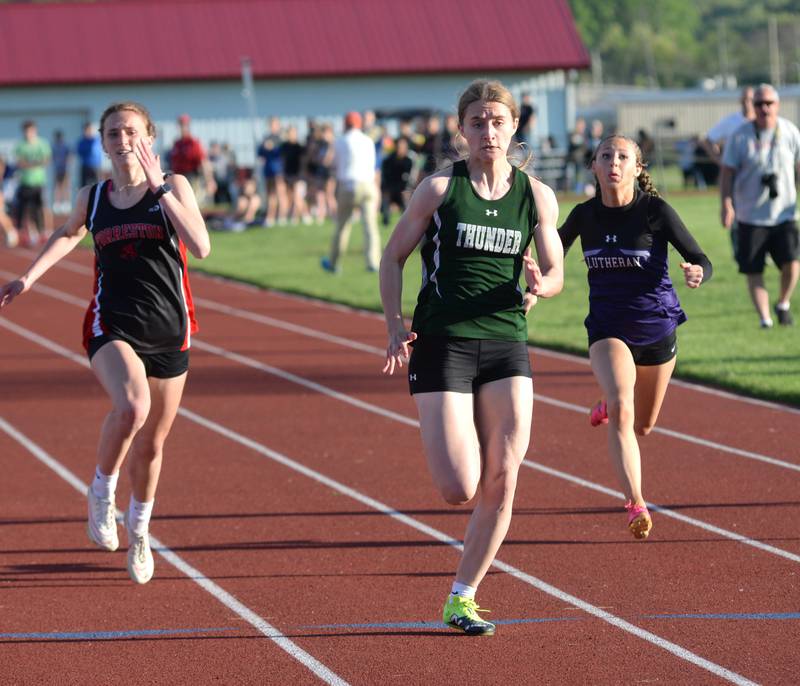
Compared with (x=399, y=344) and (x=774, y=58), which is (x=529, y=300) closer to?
(x=399, y=344)

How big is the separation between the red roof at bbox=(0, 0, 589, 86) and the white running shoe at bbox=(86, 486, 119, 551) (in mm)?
36162

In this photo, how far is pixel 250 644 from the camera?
573 cm

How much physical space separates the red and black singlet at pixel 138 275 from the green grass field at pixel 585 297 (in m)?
5.47

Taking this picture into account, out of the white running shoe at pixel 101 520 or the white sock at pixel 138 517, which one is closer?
the white sock at pixel 138 517

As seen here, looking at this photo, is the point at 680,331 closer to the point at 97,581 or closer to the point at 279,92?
the point at 97,581

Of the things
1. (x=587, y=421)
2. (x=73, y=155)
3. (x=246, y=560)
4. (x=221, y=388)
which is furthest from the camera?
(x=73, y=155)

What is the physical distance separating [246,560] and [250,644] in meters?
1.34

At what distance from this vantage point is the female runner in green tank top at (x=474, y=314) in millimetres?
5520

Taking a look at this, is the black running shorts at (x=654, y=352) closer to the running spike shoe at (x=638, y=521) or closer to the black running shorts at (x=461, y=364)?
the running spike shoe at (x=638, y=521)

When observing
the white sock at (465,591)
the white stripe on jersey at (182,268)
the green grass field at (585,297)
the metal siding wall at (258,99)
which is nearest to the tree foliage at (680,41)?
the metal siding wall at (258,99)

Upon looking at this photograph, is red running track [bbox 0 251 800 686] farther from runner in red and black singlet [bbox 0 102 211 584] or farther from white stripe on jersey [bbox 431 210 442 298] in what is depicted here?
white stripe on jersey [bbox 431 210 442 298]

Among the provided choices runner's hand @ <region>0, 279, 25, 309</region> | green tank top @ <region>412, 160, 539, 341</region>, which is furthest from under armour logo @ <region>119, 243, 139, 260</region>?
green tank top @ <region>412, 160, 539, 341</region>

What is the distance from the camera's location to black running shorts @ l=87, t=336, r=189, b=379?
6.60 metres

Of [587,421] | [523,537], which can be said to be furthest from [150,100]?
[523,537]
